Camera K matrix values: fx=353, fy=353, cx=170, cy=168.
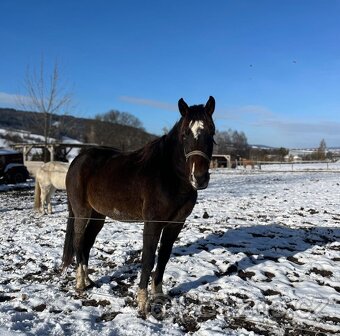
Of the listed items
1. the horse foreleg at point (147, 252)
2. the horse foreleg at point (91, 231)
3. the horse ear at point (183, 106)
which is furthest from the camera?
the horse foreleg at point (91, 231)

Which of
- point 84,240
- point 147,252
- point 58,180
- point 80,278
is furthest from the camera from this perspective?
point 58,180

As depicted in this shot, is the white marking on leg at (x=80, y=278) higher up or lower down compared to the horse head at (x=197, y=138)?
lower down

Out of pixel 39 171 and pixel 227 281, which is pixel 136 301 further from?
pixel 39 171

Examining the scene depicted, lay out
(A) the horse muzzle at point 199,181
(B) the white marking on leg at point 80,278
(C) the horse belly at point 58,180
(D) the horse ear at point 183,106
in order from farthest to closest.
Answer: (C) the horse belly at point 58,180, (B) the white marking on leg at point 80,278, (D) the horse ear at point 183,106, (A) the horse muzzle at point 199,181

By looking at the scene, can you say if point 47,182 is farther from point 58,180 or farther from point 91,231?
point 91,231

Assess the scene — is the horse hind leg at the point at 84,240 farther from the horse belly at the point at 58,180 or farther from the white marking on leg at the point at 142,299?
the horse belly at the point at 58,180

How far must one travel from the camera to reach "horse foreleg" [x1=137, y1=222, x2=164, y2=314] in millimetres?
3576

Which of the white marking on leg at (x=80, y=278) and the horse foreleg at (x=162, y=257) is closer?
the horse foreleg at (x=162, y=257)

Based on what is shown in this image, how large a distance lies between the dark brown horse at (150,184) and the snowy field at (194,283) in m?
0.36

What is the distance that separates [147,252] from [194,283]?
1.10 m

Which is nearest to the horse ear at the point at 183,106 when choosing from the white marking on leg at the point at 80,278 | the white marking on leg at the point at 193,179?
the white marking on leg at the point at 193,179

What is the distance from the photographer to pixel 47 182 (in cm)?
969

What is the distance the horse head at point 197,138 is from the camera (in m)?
3.09

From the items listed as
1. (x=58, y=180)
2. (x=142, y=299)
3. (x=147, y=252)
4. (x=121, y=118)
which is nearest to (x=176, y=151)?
(x=147, y=252)
